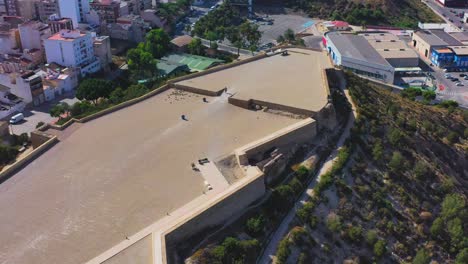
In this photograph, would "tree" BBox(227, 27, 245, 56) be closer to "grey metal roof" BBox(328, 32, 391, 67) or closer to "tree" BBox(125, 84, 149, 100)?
"grey metal roof" BBox(328, 32, 391, 67)

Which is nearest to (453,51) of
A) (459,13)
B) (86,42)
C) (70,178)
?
(459,13)

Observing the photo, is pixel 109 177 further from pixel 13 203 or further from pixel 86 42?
pixel 86 42

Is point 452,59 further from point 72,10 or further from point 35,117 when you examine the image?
point 35,117

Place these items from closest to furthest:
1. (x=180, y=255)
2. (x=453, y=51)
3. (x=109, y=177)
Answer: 1. (x=180, y=255)
2. (x=109, y=177)
3. (x=453, y=51)

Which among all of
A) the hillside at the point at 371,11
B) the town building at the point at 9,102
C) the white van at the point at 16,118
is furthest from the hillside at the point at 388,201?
the hillside at the point at 371,11

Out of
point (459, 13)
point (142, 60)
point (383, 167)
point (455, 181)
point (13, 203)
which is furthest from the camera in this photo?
point (459, 13)

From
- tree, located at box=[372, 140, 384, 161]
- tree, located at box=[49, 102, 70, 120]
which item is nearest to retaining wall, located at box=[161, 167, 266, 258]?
tree, located at box=[372, 140, 384, 161]
